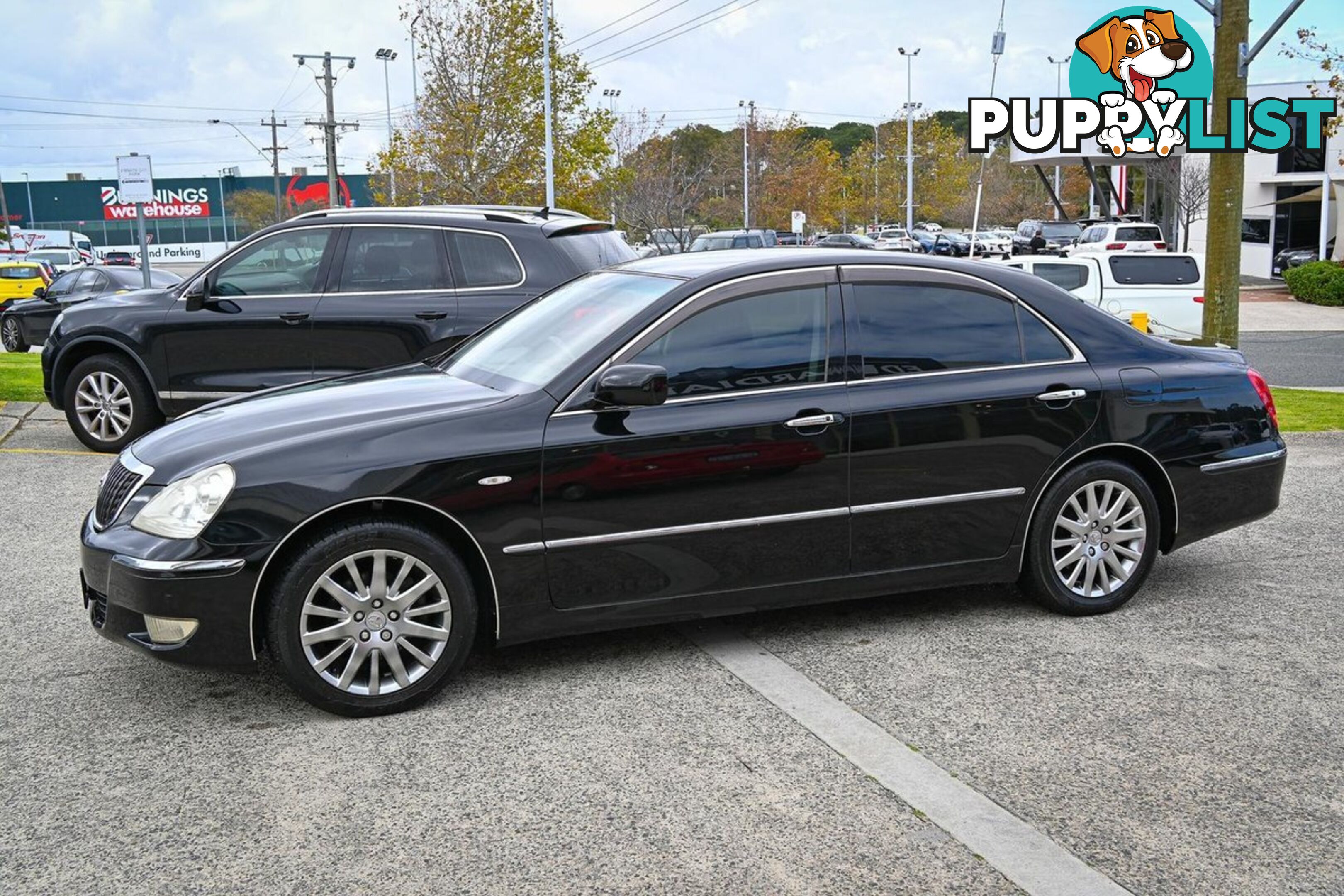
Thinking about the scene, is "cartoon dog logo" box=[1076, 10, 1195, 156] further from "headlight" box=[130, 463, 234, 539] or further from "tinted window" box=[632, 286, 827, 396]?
"headlight" box=[130, 463, 234, 539]

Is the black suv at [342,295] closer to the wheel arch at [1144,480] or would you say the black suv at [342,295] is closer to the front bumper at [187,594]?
the wheel arch at [1144,480]

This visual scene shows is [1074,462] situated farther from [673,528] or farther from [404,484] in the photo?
[404,484]

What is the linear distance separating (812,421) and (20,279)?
2968cm

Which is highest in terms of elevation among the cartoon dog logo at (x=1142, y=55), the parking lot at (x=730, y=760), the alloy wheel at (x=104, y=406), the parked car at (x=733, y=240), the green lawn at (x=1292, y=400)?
the cartoon dog logo at (x=1142, y=55)

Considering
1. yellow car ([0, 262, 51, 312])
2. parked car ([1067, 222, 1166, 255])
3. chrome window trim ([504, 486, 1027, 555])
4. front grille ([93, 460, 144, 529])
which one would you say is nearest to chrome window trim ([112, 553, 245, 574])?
front grille ([93, 460, 144, 529])

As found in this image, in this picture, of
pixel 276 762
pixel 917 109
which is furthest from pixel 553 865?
pixel 917 109

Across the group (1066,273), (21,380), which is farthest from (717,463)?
(1066,273)

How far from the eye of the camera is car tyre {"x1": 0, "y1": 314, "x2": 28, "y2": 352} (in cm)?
2389

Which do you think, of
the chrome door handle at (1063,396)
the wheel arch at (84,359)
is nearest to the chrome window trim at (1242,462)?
the chrome door handle at (1063,396)

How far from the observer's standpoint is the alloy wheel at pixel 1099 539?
5.79 m

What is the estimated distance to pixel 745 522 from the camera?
17.0 feet

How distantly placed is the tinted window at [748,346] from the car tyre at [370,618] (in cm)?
114

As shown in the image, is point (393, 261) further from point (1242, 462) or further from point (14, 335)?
point (14, 335)

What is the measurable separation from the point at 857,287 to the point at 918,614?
59.3 inches
